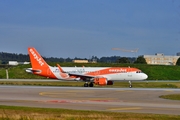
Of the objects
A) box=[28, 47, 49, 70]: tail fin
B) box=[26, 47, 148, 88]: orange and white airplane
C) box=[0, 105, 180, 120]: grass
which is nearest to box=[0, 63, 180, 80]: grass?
box=[28, 47, 49, 70]: tail fin

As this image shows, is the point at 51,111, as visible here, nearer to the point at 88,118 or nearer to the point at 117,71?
the point at 88,118

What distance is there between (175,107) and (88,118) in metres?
9.75

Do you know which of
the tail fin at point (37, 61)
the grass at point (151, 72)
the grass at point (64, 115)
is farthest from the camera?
the grass at point (151, 72)

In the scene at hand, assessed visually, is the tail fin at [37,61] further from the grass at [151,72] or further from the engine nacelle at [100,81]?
the grass at [151,72]

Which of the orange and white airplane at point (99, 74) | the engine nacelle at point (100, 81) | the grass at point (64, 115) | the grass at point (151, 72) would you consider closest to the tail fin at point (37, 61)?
the orange and white airplane at point (99, 74)

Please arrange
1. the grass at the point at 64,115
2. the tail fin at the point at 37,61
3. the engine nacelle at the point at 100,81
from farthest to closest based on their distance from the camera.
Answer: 1. the tail fin at the point at 37,61
2. the engine nacelle at the point at 100,81
3. the grass at the point at 64,115

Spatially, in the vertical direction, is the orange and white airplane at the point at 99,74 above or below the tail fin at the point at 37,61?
below

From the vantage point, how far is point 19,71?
103562mm

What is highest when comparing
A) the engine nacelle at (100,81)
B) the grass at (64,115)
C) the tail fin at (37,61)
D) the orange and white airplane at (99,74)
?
the tail fin at (37,61)

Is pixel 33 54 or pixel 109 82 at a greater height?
pixel 33 54

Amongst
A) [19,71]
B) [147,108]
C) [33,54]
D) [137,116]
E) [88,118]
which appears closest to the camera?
[88,118]

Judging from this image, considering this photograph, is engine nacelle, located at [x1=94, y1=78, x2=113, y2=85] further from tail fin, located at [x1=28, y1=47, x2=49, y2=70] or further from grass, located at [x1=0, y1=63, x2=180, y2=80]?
grass, located at [x1=0, y1=63, x2=180, y2=80]

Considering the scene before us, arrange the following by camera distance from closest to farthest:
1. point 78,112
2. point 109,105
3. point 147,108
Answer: point 78,112 < point 147,108 < point 109,105

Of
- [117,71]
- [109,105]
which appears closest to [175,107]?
[109,105]
